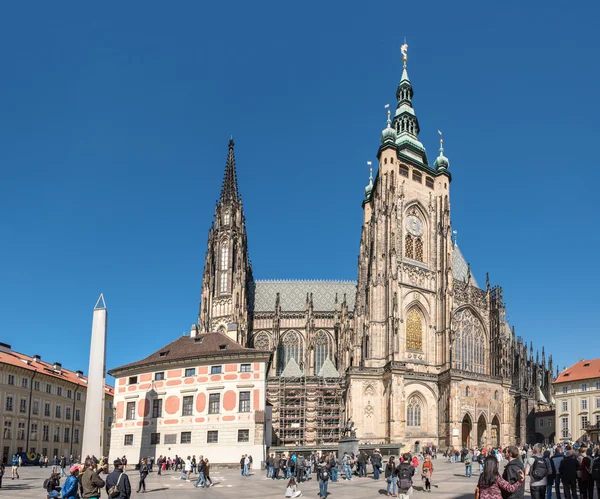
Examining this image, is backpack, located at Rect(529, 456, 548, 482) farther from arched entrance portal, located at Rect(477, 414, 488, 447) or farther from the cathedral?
arched entrance portal, located at Rect(477, 414, 488, 447)

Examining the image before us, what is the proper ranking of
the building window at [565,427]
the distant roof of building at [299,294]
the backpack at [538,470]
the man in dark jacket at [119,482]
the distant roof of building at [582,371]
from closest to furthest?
1. the backpack at [538,470]
2. the man in dark jacket at [119,482]
3. the distant roof of building at [582,371]
4. the building window at [565,427]
5. the distant roof of building at [299,294]

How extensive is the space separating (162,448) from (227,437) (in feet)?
18.1

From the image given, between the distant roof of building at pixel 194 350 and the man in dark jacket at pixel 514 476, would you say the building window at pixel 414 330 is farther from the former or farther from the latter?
the man in dark jacket at pixel 514 476

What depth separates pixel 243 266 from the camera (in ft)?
283

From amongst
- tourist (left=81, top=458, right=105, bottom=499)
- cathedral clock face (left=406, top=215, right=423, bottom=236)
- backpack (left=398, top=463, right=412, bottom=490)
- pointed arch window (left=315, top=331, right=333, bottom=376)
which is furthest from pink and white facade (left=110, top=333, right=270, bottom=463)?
pointed arch window (left=315, top=331, right=333, bottom=376)

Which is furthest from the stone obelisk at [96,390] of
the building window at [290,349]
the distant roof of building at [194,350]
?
the building window at [290,349]

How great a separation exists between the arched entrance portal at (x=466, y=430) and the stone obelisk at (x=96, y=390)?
152 ft

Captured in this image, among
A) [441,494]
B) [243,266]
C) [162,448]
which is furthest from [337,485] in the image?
[243,266]

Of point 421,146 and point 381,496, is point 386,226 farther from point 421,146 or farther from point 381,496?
point 381,496

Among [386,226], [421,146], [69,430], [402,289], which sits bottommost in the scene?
[69,430]

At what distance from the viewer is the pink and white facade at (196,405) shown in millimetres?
45719

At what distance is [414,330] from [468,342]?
24.8 feet

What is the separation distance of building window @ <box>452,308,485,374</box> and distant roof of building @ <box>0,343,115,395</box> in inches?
1671

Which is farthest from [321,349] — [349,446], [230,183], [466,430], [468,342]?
[349,446]
